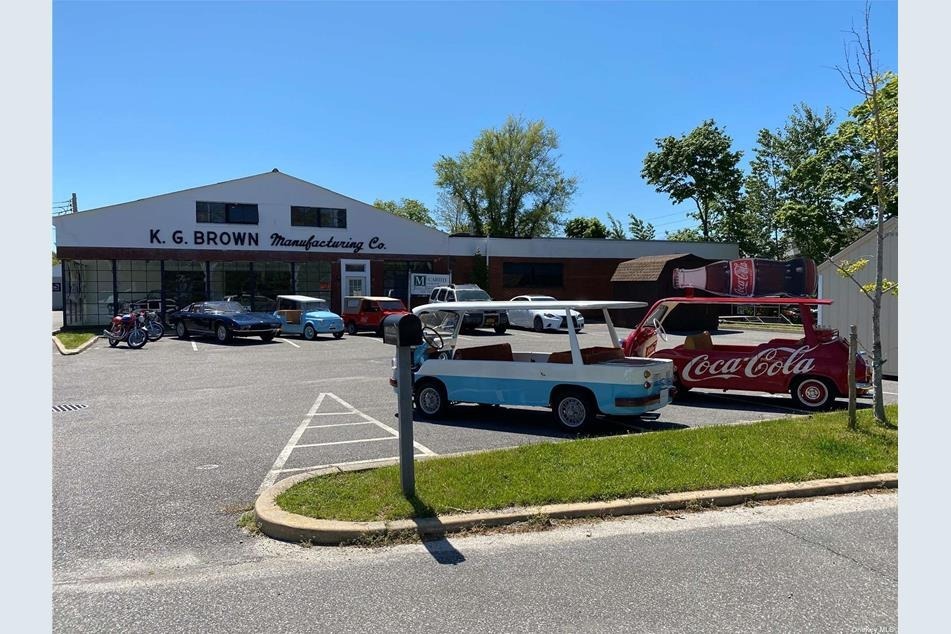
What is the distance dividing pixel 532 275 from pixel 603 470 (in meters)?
33.8

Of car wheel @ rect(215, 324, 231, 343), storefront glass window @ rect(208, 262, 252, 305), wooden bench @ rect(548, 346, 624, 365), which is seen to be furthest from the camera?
storefront glass window @ rect(208, 262, 252, 305)

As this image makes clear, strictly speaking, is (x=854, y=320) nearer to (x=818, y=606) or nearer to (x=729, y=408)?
(x=729, y=408)

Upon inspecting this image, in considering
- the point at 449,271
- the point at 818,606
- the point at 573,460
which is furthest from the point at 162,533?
the point at 449,271

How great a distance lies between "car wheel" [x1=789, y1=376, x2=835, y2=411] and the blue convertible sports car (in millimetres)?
17714

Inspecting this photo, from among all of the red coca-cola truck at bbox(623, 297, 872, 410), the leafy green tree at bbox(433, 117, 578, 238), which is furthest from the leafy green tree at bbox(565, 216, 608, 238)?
the red coca-cola truck at bbox(623, 297, 872, 410)

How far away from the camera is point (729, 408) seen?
11.2m

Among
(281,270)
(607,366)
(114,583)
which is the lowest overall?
(114,583)

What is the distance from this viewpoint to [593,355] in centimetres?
949

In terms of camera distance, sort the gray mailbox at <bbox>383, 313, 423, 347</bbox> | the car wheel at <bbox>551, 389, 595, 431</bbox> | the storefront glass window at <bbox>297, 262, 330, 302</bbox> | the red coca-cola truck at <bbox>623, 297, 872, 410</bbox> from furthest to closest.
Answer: the storefront glass window at <bbox>297, 262, 330, 302</bbox> → the red coca-cola truck at <bbox>623, 297, 872, 410</bbox> → the car wheel at <bbox>551, 389, 595, 431</bbox> → the gray mailbox at <bbox>383, 313, 423, 347</bbox>

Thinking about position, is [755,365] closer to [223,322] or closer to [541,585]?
[541,585]

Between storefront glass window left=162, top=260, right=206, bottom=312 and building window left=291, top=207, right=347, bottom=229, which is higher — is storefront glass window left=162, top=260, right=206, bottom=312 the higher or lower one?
the lower one

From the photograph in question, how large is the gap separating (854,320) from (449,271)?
24.0m

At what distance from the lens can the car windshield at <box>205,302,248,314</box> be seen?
977 inches

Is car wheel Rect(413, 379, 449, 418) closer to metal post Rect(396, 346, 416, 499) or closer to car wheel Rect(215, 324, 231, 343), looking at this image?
metal post Rect(396, 346, 416, 499)
